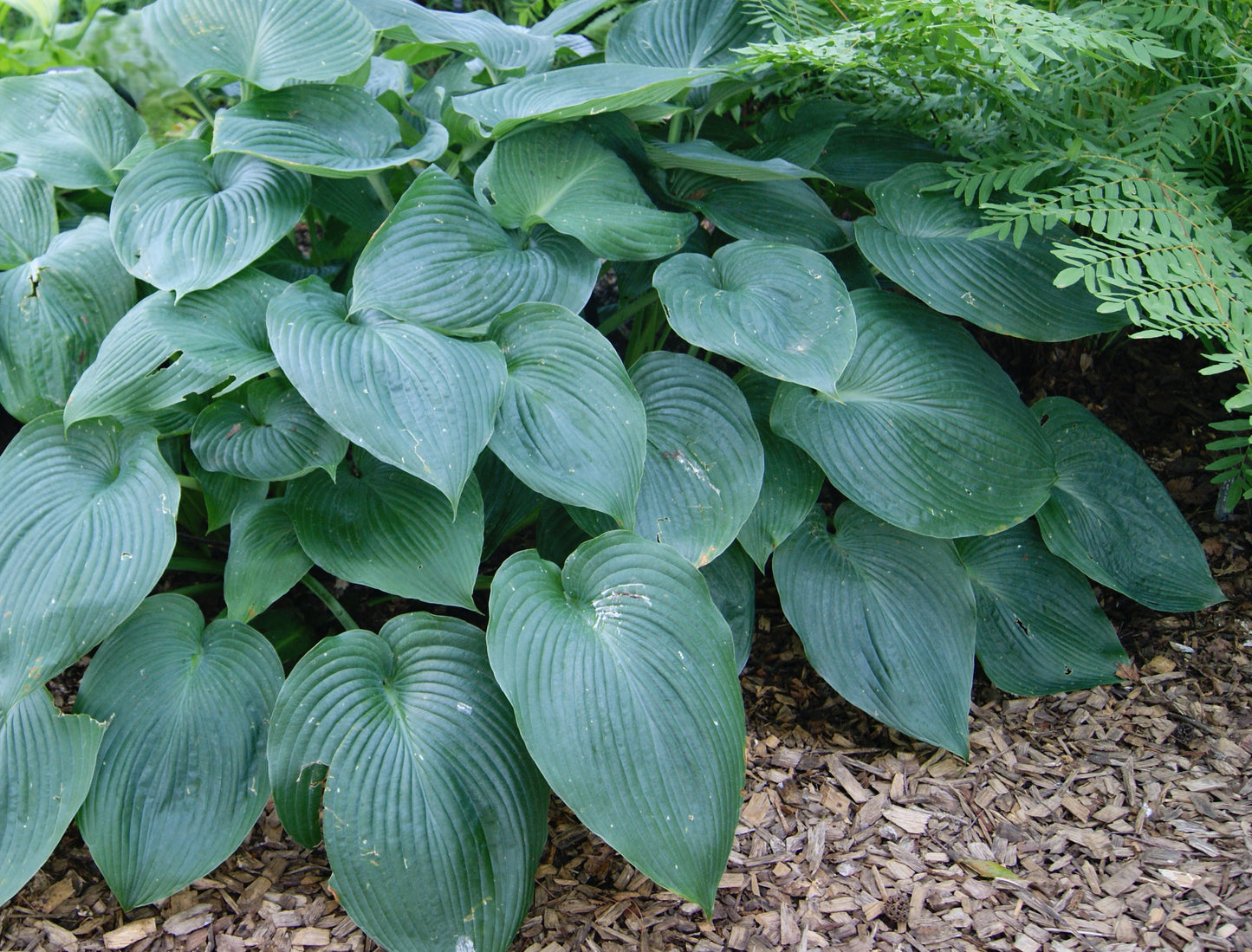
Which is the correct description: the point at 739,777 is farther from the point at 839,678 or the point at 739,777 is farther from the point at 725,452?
the point at 725,452

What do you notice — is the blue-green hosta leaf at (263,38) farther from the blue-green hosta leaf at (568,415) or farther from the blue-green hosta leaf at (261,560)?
the blue-green hosta leaf at (261,560)

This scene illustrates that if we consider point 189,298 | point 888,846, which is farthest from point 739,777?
point 189,298

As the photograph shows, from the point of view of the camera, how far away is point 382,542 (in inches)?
59.1

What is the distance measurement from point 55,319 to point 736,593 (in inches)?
56.9

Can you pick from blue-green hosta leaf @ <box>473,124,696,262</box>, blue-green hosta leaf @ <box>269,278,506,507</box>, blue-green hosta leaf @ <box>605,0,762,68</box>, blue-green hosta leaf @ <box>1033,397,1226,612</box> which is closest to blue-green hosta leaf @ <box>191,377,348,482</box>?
blue-green hosta leaf @ <box>269,278,506,507</box>

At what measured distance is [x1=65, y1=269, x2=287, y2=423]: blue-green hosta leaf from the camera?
1.50m

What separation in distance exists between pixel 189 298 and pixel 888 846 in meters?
1.59

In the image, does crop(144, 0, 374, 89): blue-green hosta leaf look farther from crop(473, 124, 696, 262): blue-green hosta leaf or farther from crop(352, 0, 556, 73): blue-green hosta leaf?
crop(473, 124, 696, 262): blue-green hosta leaf

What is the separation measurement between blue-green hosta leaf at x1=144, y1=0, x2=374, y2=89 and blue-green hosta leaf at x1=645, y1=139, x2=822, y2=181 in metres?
0.66

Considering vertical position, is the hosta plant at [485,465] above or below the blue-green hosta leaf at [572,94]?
below

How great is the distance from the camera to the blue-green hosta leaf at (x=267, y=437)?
148cm

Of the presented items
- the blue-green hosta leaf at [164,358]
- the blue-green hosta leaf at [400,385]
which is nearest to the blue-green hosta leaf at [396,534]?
the blue-green hosta leaf at [400,385]

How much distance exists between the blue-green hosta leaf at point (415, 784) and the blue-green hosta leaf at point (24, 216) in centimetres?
116

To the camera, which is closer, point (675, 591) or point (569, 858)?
point (675, 591)
